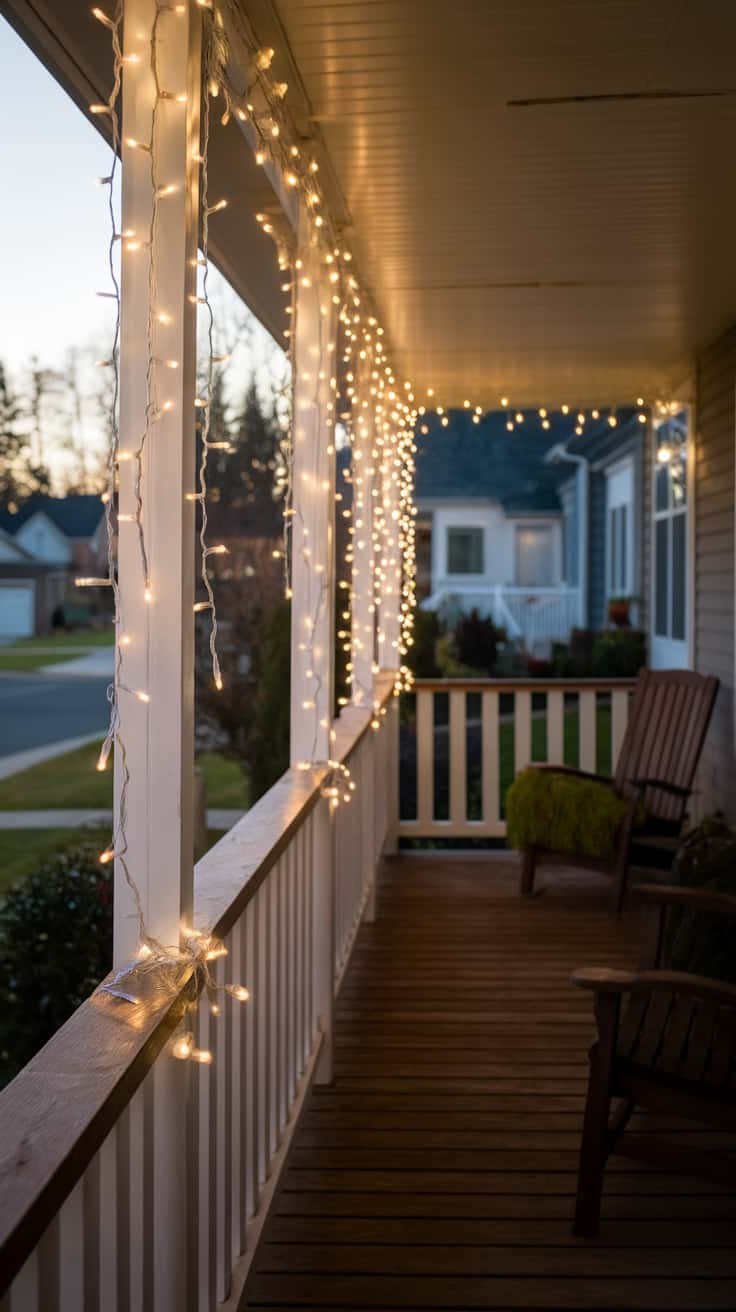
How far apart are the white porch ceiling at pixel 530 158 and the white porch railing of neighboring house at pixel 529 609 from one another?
31.8ft

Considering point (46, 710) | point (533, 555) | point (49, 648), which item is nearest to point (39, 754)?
point (46, 710)

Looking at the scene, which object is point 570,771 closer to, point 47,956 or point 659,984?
point 47,956

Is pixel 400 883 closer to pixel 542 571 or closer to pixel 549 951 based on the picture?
pixel 549 951

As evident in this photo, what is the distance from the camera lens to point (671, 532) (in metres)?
8.80

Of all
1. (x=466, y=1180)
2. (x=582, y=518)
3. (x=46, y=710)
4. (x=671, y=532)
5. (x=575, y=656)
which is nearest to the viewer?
(x=466, y=1180)

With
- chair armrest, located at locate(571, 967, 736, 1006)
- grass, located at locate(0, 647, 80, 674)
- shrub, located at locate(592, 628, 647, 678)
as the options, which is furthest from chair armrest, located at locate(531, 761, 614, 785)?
grass, located at locate(0, 647, 80, 674)

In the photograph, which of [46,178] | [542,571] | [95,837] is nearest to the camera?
[95,837]

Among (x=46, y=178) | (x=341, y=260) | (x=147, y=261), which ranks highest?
(x=46, y=178)

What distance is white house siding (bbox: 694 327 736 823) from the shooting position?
20.9 feet

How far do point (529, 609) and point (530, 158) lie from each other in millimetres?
12729

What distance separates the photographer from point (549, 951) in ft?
18.1

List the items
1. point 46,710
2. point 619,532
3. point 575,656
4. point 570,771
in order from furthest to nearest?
1. point 46,710
2. point 619,532
3. point 575,656
4. point 570,771

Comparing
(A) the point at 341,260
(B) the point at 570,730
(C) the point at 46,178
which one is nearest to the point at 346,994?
(A) the point at 341,260

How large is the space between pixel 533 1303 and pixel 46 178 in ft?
37.6
